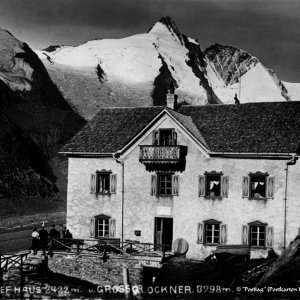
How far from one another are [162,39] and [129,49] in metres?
33.0

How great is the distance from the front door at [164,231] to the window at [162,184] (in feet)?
5.87

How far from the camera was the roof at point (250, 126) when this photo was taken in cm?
3369

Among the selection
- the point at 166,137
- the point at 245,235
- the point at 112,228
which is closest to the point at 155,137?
the point at 166,137

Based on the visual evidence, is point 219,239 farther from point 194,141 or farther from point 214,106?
point 214,106

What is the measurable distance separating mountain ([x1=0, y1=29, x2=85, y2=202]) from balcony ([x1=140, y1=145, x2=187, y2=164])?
36.3 m

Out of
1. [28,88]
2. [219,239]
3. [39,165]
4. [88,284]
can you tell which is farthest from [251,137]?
[28,88]

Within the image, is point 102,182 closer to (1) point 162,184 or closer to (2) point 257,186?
(1) point 162,184

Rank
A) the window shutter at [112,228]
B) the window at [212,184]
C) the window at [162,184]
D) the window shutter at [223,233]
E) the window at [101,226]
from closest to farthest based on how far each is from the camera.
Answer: the window shutter at [223,233], the window at [212,184], the window at [162,184], the window shutter at [112,228], the window at [101,226]

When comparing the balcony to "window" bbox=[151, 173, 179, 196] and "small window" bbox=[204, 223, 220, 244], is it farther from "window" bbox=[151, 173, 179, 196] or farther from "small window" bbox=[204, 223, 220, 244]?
"small window" bbox=[204, 223, 220, 244]

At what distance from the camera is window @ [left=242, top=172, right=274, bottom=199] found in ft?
109

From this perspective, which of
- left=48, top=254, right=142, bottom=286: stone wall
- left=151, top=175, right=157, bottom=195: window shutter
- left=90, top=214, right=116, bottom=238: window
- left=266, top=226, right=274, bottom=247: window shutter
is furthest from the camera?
left=90, top=214, right=116, bottom=238: window

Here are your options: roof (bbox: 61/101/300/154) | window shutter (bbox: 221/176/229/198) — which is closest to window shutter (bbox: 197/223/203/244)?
window shutter (bbox: 221/176/229/198)

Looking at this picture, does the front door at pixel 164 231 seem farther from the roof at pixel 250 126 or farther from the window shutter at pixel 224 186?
the roof at pixel 250 126

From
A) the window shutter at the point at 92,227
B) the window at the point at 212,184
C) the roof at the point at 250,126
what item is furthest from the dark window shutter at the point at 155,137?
the window shutter at the point at 92,227
